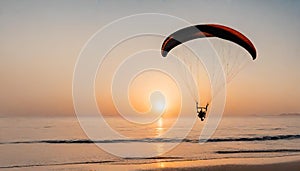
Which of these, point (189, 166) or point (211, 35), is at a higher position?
point (211, 35)

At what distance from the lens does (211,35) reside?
13.9 metres

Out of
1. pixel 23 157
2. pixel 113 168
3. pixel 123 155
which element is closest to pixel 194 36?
pixel 113 168

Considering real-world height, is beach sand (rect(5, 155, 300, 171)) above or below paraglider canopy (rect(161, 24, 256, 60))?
below

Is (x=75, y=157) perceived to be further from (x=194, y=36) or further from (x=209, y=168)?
(x=194, y=36)

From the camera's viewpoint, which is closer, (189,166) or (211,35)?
(211,35)

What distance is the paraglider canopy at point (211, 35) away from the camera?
44.8 ft

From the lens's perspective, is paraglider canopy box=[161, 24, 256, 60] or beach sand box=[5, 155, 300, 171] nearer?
paraglider canopy box=[161, 24, 256, 60]

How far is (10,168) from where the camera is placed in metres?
15.4

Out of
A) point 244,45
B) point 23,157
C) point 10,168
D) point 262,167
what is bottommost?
point 262,167

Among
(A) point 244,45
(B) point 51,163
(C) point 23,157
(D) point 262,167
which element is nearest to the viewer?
(A) point 244,45

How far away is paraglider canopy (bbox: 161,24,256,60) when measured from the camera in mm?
13648

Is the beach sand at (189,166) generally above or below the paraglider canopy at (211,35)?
below

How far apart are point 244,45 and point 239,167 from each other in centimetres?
484

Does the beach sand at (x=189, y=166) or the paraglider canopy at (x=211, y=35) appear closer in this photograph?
the paraglider canopy at (x=211, y=35)
